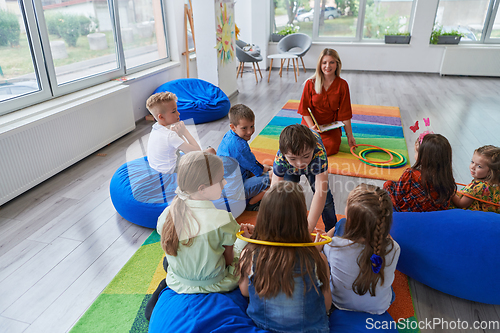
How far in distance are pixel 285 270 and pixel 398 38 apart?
7.56 m

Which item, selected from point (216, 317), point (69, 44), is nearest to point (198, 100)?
point (69, 44)

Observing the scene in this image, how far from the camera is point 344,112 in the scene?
3.32 meters

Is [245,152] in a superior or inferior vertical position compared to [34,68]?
inferior

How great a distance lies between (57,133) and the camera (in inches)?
116

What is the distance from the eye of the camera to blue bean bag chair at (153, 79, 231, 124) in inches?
170

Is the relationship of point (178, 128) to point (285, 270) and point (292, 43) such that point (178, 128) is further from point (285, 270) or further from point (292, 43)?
point (292, 43)

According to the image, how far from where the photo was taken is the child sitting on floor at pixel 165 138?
2252mm

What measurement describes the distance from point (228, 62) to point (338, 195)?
3.55 meters

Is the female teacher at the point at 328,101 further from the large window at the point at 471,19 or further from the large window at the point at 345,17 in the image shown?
the large window at the point at 471,19

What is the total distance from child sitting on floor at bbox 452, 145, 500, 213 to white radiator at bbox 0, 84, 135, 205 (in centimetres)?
311

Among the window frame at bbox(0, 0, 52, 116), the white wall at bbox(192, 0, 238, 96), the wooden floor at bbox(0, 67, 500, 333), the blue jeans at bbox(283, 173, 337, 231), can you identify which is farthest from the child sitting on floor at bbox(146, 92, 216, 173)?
the white wall at bbox(192, 0, 238, 96)

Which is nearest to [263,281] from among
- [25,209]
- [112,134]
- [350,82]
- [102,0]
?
[25,209]

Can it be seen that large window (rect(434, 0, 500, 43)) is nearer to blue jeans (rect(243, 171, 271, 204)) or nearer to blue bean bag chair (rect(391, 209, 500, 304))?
blue jeans (rect(243, 171, 271, 204))

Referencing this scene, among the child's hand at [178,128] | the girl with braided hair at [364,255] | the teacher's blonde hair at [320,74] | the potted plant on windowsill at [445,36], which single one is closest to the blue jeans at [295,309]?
the girl with braided hair at [364,255]
